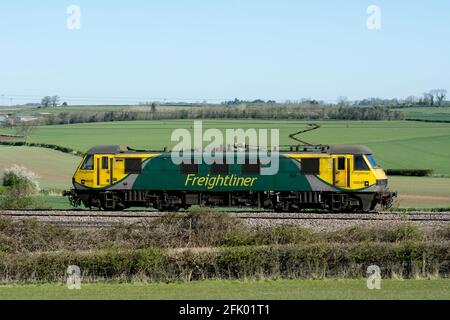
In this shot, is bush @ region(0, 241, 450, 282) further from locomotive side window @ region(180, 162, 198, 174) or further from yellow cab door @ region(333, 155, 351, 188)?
locomotive side window @ region(180, 162, 198, 174)

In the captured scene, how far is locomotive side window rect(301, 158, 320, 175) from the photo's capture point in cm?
3606

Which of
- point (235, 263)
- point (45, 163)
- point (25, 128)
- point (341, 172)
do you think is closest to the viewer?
point (235, 263)

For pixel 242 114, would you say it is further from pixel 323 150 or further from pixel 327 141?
pixel 323 150

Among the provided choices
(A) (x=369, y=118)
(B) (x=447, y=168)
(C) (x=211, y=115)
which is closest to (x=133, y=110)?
(C) (x=211, y=115)

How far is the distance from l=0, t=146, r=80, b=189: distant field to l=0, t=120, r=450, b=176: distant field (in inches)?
168

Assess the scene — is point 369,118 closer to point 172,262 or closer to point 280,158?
point 280,158

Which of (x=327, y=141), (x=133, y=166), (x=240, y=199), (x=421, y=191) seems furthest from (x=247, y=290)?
(x=327, y=141)

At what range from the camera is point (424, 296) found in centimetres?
1786

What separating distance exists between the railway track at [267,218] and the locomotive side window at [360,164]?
2.34m

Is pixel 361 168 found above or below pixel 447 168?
above

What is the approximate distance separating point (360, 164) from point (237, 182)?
5.55 m

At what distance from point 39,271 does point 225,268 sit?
199 inches

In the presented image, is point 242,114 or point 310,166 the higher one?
point 310,166

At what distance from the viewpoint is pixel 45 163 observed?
82062 millimetres
